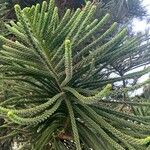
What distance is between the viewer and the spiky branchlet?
1.62m

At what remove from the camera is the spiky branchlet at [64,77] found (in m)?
1.62

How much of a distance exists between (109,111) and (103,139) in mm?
124

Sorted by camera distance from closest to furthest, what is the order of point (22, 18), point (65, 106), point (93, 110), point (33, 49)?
point (22, 18) → point (33, 49) → point (93, 110) → point (65, 106)

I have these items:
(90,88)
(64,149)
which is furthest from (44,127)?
(90,88)

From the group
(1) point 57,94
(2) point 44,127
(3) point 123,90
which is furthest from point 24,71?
(3) point 123,90

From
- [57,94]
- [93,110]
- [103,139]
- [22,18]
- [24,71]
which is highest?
[22,18]

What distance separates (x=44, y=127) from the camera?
1.92m

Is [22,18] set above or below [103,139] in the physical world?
above

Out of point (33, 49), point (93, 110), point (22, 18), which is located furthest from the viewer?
point (93, 110)

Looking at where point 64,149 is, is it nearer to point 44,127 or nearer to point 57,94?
point 44,127

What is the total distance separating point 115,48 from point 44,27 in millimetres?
364

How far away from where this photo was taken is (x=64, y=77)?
1.79m

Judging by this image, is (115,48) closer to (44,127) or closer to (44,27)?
(44,27)

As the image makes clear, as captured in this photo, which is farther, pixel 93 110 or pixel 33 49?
pixel 93 110
